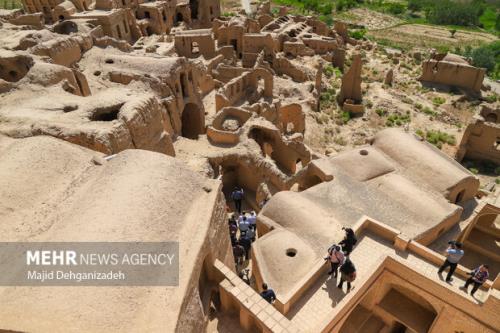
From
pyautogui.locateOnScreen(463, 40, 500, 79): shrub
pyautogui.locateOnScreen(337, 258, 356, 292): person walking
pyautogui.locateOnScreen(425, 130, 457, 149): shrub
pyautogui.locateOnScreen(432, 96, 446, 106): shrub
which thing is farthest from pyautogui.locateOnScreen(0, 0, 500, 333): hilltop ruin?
pyautogui.locateOnScreen(463, 40, 500, 79): shrub

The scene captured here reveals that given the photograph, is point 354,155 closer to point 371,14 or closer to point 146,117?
point 146,117

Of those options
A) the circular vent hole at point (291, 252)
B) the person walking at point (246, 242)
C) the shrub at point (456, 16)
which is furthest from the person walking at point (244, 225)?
the shrub at point (456, 16)

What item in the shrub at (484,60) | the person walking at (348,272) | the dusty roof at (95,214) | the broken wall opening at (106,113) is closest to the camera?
the dusty roof at (95,214)

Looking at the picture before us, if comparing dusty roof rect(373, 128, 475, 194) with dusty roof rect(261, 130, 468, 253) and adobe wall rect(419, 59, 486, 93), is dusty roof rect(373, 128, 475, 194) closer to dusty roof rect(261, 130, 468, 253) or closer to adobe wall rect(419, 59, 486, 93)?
dusty roof rect(261, 130, 468, 253)

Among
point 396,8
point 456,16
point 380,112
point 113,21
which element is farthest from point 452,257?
point 396,8

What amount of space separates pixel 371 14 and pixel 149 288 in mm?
79203

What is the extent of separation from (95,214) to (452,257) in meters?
10.0

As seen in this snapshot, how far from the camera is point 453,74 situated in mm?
36719

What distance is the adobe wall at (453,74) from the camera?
117 feet

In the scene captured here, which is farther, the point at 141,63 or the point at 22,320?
the point at 141,63

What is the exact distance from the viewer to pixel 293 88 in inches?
1169

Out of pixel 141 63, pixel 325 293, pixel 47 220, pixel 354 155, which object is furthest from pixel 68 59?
pixel 325 293

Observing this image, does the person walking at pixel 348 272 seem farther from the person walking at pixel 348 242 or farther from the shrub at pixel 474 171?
the shrub at pixel 474 171

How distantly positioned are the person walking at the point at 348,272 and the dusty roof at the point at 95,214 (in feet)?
14.4
